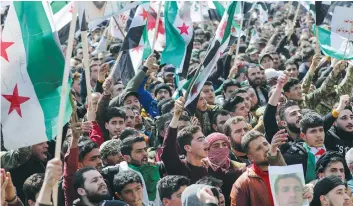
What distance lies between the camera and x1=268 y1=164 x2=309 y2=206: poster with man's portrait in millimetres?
5910

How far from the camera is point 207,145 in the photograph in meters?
7.30

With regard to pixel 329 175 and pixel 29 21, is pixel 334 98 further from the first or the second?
pixel 29 21

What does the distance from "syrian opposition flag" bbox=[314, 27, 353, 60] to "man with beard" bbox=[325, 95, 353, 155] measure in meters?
1.23

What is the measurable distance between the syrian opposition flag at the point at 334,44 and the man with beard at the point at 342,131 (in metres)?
1.23

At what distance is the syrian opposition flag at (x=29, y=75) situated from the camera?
596 cm

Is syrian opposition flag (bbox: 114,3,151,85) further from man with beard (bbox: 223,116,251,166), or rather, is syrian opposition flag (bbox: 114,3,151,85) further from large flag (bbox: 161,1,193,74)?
man with beard (bbox: 223,116,251,166)

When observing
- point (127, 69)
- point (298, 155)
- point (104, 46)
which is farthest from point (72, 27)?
point (104, 46)

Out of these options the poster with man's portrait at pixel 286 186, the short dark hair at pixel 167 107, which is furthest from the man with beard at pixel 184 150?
the short dark hair at pixel 167 107

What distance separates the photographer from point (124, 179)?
6410mm

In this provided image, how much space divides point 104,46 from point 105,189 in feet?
31.0

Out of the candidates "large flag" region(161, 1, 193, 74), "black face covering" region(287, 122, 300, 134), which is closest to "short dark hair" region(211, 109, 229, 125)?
"black face covering" region(287, 122, 300, 134)

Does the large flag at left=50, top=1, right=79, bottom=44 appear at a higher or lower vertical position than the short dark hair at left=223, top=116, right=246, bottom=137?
higher

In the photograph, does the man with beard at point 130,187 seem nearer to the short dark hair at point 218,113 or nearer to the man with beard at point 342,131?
the short dark hair at point 218,113

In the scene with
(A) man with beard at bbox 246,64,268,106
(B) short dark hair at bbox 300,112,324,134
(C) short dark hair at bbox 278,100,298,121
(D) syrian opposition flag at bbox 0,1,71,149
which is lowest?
(A) man with beard at bbox 246,64,268,106
